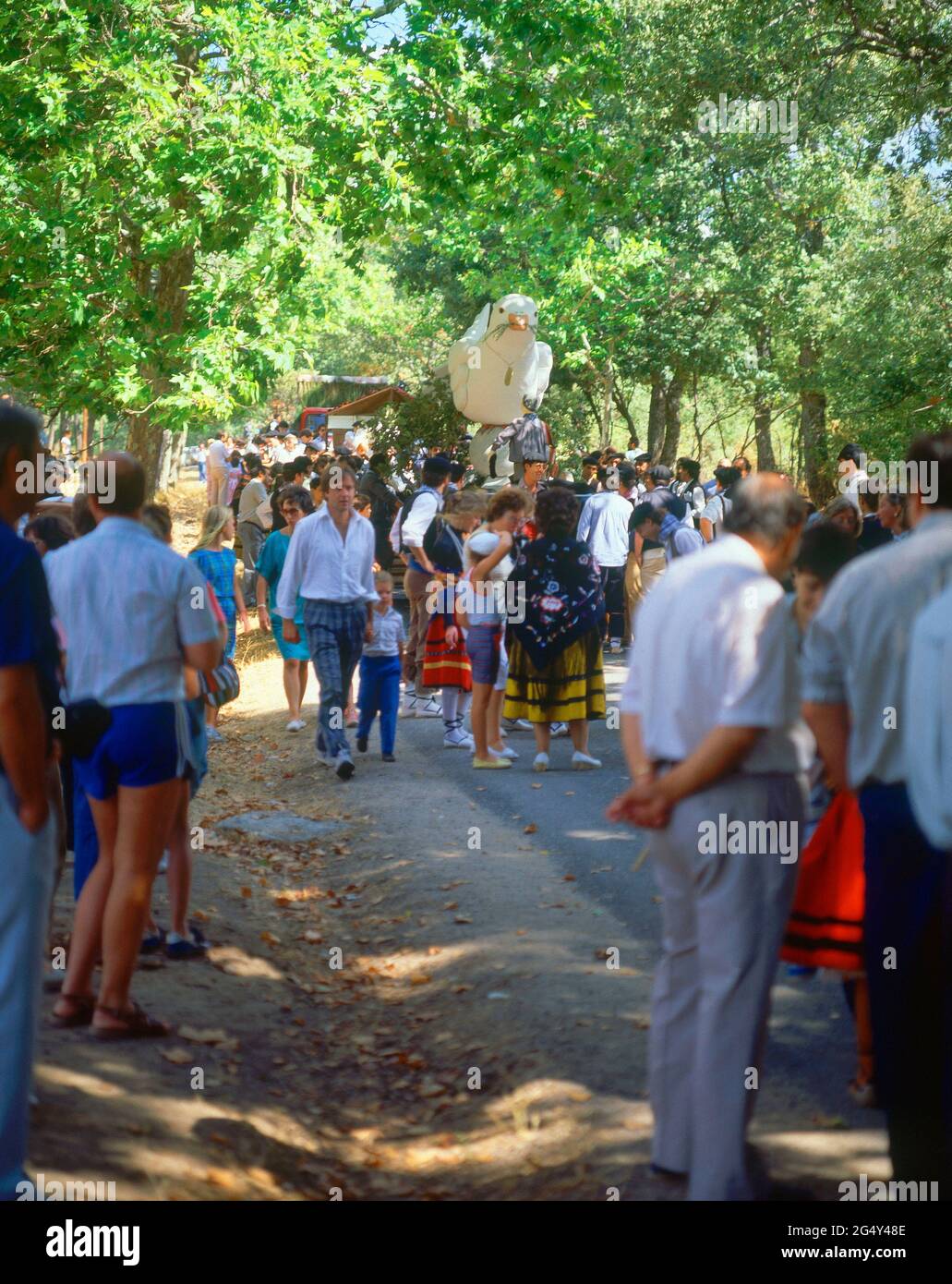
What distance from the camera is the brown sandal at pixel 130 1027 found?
19.8ft

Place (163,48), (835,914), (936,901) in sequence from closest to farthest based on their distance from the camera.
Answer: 1. (936,901)
2. (835,914)
3. (163,48)

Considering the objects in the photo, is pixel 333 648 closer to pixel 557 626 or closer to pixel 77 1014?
pixel 557 626

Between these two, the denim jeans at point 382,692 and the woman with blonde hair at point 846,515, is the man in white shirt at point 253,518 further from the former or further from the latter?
the woman with blonde hair at point 846,515

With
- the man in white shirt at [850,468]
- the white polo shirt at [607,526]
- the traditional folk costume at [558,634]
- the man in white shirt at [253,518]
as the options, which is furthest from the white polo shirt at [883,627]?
the man in white shirt at [253,518]

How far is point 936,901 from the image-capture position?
4223 millimetres

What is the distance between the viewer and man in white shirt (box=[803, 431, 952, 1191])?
13.9 feet

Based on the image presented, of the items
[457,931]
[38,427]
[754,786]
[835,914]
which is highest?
[38,427]

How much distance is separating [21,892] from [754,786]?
1.94 metres

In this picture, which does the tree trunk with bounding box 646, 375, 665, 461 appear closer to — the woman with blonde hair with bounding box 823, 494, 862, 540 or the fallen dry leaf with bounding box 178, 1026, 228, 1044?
the woman with blonde hair with bounding box 823, 494, 862, 540

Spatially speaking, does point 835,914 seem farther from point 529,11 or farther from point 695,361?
point 695,361

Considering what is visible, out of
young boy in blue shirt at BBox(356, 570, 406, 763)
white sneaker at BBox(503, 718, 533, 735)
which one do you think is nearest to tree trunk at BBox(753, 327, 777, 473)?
white sneaker at BBox(503, 718, 533, 735)

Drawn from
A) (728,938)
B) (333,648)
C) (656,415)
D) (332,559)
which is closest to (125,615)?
(728,938)

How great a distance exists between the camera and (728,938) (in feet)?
14.3
